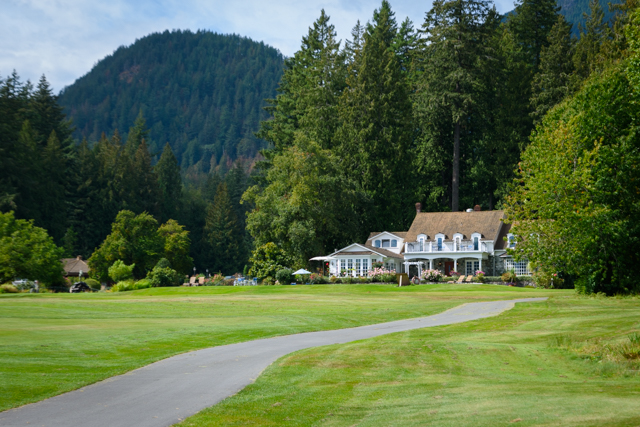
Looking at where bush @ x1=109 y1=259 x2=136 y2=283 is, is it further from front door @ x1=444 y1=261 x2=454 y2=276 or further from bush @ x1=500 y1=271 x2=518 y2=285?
bush @ x1=500 y1=271 x2=518 y2=285

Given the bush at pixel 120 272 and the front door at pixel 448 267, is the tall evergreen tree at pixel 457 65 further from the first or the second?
the bush at pixel 120 272

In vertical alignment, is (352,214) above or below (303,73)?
below

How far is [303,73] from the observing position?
81500mm

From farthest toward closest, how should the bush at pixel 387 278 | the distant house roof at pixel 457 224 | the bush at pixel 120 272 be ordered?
1. the bush at pixel 120 272
2. the distant house roof at pixel 457 224
3. the bush at pixel 387 278

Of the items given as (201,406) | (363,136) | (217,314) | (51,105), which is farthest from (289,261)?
(51,105)

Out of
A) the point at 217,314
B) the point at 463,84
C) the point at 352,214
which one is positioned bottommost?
the point at 217,314

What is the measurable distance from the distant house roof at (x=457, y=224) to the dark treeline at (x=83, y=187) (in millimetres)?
46038

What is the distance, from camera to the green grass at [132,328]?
489 inches

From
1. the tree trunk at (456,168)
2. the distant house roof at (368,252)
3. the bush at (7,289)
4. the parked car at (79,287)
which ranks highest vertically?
the tree trunk at (456,168)

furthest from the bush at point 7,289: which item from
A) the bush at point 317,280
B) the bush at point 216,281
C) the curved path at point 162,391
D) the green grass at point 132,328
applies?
the curved path at point 162,391

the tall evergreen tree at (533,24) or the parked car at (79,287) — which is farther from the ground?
the tall evergreen tree at (533,24)

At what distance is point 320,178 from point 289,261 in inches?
360

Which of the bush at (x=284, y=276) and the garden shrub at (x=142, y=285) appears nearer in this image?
the bush at (x=284, y=276)

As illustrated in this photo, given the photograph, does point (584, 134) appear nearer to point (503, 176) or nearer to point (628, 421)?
point (628, 421)
